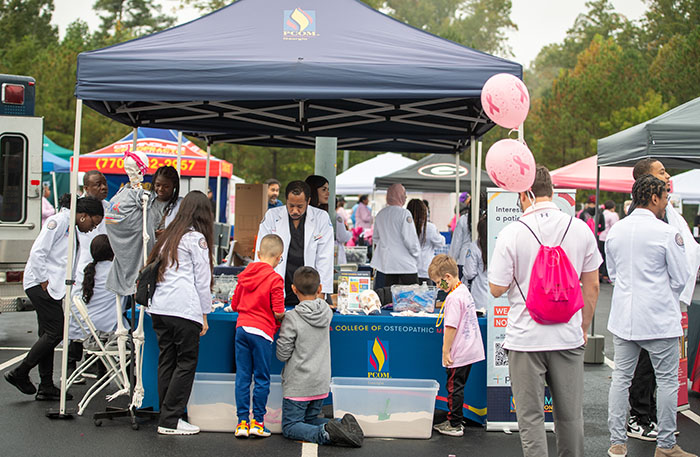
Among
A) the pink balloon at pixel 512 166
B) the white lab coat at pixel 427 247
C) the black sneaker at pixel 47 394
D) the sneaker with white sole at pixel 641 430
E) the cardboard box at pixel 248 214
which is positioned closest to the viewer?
the pink balloon at pixel 512 166

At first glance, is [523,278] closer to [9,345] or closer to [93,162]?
[9,345]

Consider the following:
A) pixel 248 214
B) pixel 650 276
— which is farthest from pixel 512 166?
pixel 248 214

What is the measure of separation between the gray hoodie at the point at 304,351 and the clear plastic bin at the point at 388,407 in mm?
234

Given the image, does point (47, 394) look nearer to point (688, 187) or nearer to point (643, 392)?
point (643, 392)

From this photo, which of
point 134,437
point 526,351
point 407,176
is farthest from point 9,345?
point 407,176

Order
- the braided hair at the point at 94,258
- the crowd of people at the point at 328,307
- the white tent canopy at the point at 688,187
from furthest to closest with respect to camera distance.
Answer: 1. the white tent canopy at the point at 688,187
2. the braided hair at the point at 94,258
3. the crowd of people at the point at 328,307

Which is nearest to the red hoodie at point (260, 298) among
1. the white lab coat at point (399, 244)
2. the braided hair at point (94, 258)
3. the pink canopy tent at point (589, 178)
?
the braided hair at point (94, 258)

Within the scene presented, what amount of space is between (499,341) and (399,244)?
2.62m

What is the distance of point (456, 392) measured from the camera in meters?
5.49

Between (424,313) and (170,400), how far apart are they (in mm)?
2144

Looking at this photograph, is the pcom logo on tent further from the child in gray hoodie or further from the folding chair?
the folding chair

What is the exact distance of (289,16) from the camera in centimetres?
595

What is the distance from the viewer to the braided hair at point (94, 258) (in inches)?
243

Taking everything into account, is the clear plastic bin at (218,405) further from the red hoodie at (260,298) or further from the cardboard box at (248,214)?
the cardboard box at (248,214)
